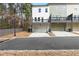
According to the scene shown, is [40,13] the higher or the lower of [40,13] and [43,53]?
the higher

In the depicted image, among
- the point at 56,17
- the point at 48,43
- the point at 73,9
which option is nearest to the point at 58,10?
the point at 56,17

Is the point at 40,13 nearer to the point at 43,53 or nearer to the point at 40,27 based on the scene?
the point at 40,27

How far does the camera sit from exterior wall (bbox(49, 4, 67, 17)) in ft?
11.5

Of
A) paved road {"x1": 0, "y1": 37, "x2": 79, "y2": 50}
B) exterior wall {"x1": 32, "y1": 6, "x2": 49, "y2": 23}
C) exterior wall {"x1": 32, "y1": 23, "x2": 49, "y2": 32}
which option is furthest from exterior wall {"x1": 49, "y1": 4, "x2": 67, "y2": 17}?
paved road {"x1": 0, "y1": 37, "x2": 79, "y2": 50}

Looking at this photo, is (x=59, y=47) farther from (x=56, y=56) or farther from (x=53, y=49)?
(x=56, y=56)

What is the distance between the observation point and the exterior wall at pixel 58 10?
11.5 feet

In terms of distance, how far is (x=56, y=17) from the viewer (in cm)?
353

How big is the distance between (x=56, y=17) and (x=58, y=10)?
0.47ft

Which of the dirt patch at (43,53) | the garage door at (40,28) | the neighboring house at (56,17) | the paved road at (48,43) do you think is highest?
the neighboring house at (56,17)

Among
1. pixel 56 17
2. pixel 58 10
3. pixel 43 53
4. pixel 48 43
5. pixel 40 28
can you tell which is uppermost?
pixel 58 10

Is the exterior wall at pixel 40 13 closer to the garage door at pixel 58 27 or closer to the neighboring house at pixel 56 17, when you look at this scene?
the neighboring house at pixel 56 17

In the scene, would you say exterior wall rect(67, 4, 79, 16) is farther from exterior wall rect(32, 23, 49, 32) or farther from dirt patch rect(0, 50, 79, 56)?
dirt patch rect(0, 50, 79, 56)

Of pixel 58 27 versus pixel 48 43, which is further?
pixel 48 43

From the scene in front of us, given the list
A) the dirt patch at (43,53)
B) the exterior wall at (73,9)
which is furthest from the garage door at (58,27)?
the dirt patch at (43,53)
